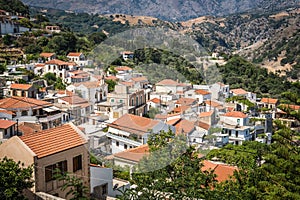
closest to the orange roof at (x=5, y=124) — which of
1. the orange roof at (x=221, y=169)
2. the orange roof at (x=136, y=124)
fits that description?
the orange roof at (x=221, y=169)

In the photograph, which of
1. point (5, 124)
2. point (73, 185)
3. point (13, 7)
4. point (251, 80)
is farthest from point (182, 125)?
point (13, 7)

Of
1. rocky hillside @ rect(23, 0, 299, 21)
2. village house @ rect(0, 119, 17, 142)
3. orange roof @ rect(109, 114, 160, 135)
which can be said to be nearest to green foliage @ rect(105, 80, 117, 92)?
orange roof @ rect(109, 114, 160, 135)

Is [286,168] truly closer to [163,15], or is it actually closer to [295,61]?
[295,61]

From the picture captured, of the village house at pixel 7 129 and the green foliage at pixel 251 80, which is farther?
the green foliage at pixel 251 80

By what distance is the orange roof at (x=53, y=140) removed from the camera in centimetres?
440

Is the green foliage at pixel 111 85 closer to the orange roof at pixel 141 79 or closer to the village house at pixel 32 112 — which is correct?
the orange roof at pixel 141 79

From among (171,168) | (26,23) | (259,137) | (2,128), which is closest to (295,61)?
(26,23)

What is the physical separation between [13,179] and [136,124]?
73.1 inches

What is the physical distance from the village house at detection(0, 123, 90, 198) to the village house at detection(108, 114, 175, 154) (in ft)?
3.70

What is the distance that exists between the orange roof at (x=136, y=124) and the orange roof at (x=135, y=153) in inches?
5.1

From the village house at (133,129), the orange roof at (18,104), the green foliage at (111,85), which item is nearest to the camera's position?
the village house at (133,129)

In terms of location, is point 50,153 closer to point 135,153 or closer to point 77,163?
point 77,163

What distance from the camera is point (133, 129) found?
2.94m

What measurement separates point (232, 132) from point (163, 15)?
477 feet
